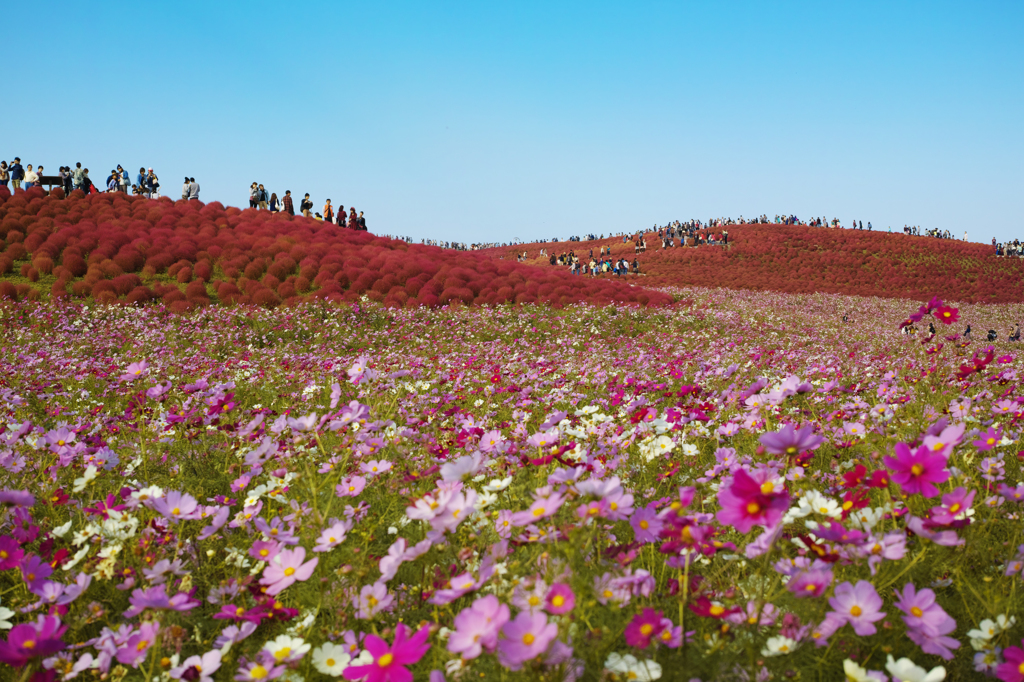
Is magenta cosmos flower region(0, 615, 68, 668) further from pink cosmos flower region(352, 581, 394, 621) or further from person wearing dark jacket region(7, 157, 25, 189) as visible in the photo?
person wearing dark jacket region(7, 157, 25, 189)

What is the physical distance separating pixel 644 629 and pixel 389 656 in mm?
469

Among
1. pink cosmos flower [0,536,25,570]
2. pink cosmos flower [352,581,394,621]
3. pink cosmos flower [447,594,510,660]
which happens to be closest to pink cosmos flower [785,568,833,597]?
pink cosmos flower [447,594,510,660]

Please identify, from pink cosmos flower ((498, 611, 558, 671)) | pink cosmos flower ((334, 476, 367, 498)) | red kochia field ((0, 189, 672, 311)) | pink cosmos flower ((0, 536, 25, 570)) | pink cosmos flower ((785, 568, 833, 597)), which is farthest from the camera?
red kochia field ((0, 189, 672, 311))

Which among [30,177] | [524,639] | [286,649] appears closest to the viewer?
[524,639]

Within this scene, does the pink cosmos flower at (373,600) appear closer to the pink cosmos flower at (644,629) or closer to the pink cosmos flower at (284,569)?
the pink cosmos flower at (284,569)

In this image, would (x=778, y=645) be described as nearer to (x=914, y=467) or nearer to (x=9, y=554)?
(x=914, y=467)

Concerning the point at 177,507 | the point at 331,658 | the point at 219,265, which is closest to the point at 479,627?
the point at 331,658

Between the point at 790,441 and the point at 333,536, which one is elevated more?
the point at 790,441

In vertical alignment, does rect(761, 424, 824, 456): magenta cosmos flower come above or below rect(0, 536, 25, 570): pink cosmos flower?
above

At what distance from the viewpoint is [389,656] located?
0.98 metres

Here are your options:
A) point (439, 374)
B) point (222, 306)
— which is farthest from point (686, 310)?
point (222, 306)

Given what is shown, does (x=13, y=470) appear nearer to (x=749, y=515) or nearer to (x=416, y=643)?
(x=416, y=643)

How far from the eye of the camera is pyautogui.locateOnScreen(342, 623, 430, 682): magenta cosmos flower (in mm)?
954

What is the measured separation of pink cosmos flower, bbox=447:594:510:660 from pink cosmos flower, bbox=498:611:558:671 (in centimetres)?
2
